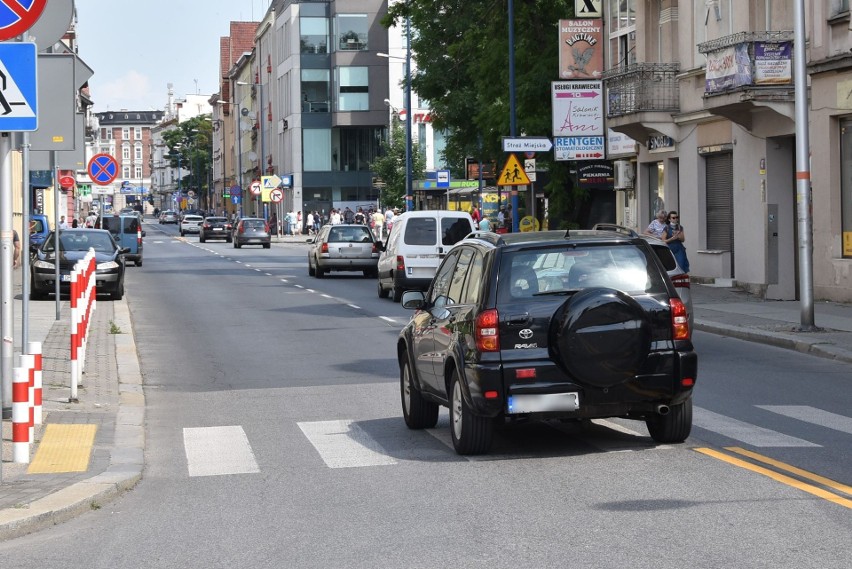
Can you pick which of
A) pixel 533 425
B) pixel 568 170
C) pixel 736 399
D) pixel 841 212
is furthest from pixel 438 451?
pixel 568 170

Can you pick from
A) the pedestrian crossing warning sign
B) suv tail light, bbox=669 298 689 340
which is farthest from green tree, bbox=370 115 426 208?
suv tail light, bbox=669 298 689 340

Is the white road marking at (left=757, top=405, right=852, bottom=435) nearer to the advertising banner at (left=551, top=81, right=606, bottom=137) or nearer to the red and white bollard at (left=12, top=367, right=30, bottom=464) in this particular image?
the red and white bollard at (left=12, top=367, right=30, bottom=464)

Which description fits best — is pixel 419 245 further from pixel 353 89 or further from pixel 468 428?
pixel 353 89

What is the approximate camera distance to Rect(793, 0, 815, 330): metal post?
20297mm

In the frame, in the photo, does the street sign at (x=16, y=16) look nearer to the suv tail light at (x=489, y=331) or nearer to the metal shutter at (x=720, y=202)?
the suv tail light at (x=489, y=331)

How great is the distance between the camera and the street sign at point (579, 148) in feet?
118

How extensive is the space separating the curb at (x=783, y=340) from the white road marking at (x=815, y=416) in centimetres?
460

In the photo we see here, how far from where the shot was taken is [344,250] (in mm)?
39938

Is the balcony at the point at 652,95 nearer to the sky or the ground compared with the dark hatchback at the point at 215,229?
nearer to the sky

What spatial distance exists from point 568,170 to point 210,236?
165ft

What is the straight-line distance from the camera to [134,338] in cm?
2161

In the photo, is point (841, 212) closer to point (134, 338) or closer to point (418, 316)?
point (134, 338)

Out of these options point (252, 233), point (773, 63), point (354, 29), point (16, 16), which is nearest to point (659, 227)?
point (773, 63)

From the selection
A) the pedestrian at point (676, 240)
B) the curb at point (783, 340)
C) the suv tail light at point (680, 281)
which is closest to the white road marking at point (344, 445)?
the suv tail light at point (680, 281)
